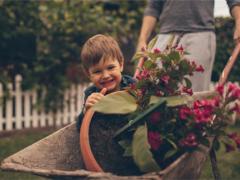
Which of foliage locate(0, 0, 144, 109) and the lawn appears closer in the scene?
the lawn

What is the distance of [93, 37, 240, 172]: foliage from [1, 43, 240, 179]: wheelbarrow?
0.29 ft

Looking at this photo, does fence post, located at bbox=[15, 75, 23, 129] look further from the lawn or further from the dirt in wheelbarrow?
the dirt in wheelbarrow

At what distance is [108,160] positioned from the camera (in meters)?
2.35

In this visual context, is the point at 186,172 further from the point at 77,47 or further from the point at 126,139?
the point at 77,47

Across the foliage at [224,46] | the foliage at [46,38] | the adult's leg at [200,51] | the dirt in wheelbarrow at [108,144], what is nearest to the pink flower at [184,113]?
the dirt in wheelbarrow at [108,144]

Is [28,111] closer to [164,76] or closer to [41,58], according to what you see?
[41,58]

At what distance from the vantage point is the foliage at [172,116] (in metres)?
1.98

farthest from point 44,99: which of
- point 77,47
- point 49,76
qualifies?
point 77,47

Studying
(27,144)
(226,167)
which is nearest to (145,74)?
(226,167)

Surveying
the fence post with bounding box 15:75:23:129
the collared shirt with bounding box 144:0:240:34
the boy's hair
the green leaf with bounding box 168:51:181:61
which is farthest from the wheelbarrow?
the fence post with bounding box 15:75:23:129

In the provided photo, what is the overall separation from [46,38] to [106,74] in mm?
3694

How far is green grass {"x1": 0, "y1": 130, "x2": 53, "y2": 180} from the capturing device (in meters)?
3.75

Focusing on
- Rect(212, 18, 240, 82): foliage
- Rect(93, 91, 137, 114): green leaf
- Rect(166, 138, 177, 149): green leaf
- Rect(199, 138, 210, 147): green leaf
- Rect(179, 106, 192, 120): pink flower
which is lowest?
Rect(212, 18, 240, 82): foliage

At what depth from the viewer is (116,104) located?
2.02m
